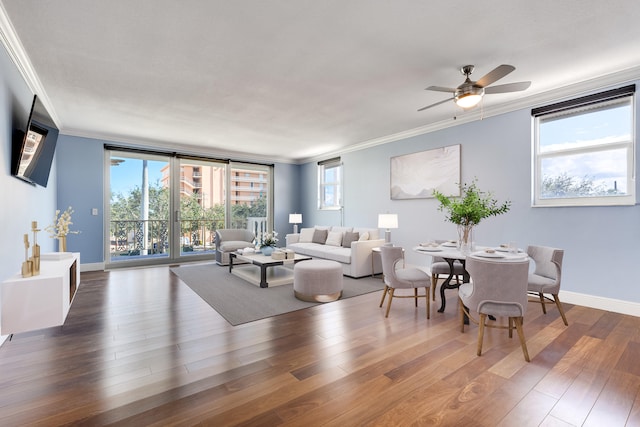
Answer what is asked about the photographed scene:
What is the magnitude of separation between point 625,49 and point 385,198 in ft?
12.6

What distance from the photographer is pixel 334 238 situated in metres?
6.30

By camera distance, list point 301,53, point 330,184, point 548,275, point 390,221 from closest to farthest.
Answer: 1. point 301,53
2. point 548,275
3. point 390,221
4. point 330,184

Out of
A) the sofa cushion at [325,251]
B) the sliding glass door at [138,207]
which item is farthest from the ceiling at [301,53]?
the sofa cushion at [325,251]

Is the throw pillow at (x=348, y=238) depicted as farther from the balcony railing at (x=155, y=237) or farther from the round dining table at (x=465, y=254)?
the balcony railing at (x=155, y=237)

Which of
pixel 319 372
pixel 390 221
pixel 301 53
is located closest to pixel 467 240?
pixel 390 221

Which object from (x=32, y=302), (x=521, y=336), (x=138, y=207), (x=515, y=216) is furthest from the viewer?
(x=138, y=207)

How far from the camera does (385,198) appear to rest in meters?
6.11

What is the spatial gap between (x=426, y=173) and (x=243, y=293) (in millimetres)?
3762

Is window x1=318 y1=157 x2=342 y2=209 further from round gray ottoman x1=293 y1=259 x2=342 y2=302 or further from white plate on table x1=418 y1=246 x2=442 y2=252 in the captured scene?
white plate on table x1=418 y1=246 x2=442 y2=252

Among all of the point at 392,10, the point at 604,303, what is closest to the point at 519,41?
the point at 392,10

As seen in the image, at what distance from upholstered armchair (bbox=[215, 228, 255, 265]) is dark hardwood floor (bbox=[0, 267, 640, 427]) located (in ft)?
9.33

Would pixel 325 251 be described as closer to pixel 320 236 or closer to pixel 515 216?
pixel 320 236

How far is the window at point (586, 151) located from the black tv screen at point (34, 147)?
19.8 feet

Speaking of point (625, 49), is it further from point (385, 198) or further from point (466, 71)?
point (385, 198)
